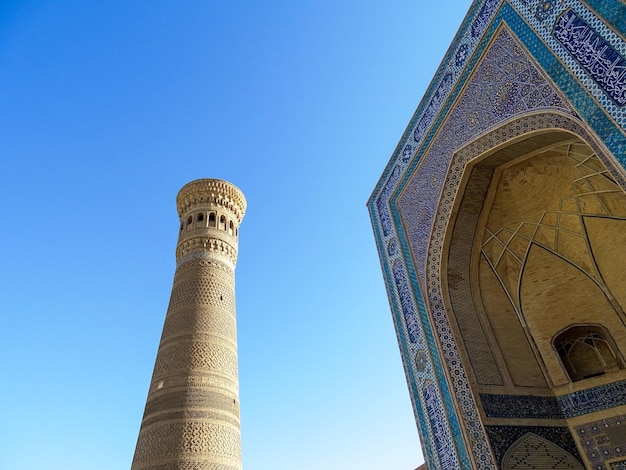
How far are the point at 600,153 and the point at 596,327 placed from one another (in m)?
2.41

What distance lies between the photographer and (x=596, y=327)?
439 cm

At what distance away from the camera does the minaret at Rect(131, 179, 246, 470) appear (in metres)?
5.89

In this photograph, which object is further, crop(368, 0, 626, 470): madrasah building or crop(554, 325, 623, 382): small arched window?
crop(554, 325, 623, 382): small arched window

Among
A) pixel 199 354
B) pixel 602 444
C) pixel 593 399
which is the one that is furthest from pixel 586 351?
pixel 199 354

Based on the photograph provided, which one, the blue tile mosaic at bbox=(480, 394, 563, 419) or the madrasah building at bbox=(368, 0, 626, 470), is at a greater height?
the madrasah building at bbox=(368, 0, 626, 470)

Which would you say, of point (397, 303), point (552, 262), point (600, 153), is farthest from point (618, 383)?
point (600, 153)

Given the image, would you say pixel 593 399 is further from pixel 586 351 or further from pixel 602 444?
pixel 586 351

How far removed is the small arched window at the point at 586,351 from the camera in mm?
4188

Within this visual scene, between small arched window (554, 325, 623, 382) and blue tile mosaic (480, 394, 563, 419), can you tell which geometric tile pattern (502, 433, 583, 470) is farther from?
small arched window (554, 325, 623, 382)

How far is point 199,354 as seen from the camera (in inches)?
269

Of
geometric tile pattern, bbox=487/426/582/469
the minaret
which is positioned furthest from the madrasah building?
the minaret

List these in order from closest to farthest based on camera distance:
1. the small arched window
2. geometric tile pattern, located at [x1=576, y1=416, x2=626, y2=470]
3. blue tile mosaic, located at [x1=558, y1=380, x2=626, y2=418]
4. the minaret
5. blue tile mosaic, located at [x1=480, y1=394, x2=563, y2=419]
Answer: geometric tile pattern, located at [x1=576, y1=416, x2=626, y2=470], blue tile mosaic, located at [x1=480, y1=394, x2=563, y2=419], blue tile mosaic, located at [x1=558, y1=380, x2=626, y2=418], the small arched window, the minaret

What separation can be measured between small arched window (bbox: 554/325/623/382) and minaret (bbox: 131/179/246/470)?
435 centimetres

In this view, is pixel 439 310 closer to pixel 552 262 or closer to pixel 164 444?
pixel 552 262
